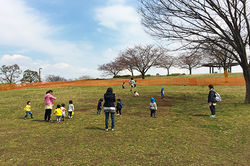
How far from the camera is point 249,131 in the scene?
7.59 m

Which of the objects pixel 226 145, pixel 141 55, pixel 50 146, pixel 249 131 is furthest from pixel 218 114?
pixel 141 55

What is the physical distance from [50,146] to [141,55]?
4497cm

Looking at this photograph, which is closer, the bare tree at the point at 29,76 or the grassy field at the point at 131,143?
the grassy field at the point at 131,143

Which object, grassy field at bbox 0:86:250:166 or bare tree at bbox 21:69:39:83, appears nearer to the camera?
grassy field at bbox 0:86:250:166

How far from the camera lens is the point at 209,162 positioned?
16.2ft

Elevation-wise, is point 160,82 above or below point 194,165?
above

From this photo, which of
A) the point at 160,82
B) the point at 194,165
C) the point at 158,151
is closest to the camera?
the point at 194,165

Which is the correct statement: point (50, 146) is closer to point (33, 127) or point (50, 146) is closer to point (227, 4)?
point (33, 127)

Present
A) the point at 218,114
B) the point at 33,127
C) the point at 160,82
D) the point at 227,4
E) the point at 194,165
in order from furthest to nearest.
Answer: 1. the point at 160,82
2. the point at 227,4
3. the point at 218,114
4. the point at 33,127
5. the point at 194,165

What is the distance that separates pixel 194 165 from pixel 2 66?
62.6m

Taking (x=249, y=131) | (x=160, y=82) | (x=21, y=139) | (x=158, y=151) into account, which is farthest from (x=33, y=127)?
(x=160, y=82)

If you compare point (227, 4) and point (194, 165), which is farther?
point (227, 4)

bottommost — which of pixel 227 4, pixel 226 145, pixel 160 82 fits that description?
pixel 226 145

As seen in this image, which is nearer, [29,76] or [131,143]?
[131,143]
